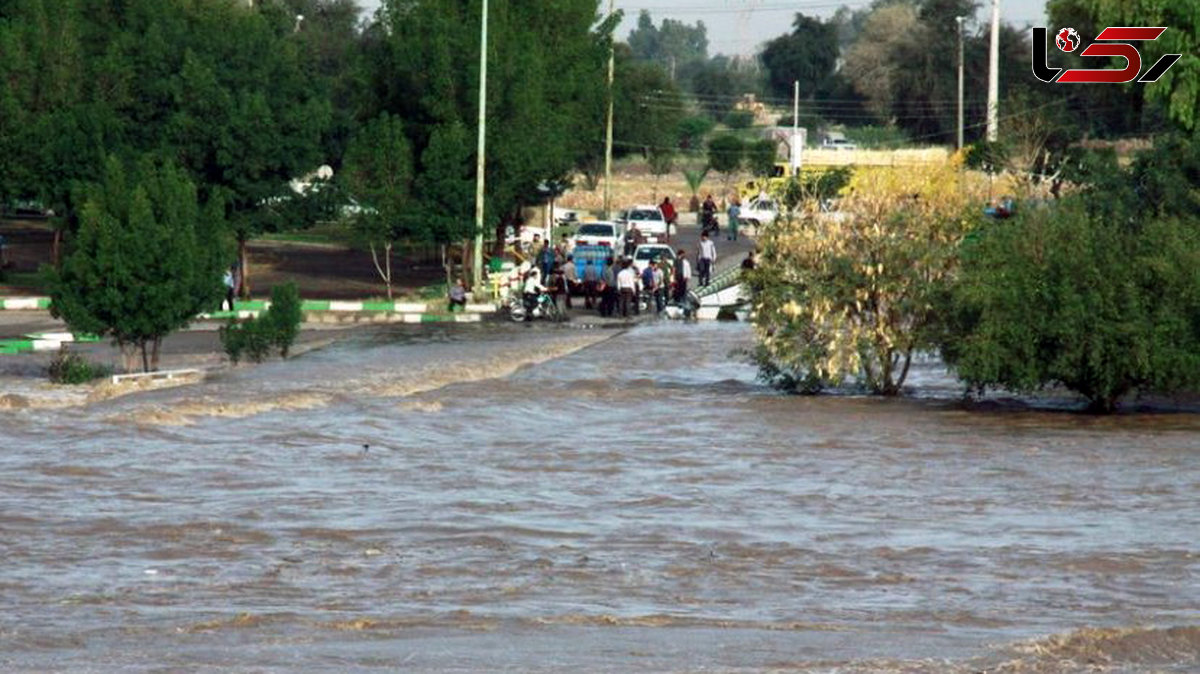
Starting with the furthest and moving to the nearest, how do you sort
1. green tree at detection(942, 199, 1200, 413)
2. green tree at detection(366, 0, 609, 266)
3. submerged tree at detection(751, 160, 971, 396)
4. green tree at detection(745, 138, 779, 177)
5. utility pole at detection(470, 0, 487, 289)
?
1. green tree at detection(745, 138, 779, 177)
2. green tree at detection(366, 0, 609, 266)
3. utility pole at detection(470, 0, 487, 289)
4. submerged tree at detection(751, 160, 971, 396)
5. green tree at detection(942, 199, 1200, 413)

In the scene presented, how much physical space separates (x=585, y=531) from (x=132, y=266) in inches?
507

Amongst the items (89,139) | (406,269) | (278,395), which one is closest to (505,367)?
(278,395)

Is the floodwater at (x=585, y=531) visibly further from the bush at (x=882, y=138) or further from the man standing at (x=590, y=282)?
the bush at (x=882, y=138)

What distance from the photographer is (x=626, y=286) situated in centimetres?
4194

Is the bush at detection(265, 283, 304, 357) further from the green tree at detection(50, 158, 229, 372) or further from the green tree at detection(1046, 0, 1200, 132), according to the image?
the green tree at detection(1046, 0, 1200, 132)

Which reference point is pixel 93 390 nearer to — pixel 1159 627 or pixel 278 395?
pixel 278 395

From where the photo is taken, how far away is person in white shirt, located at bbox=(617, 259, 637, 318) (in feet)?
137

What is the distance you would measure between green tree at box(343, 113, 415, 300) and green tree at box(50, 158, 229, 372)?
15.0 metres

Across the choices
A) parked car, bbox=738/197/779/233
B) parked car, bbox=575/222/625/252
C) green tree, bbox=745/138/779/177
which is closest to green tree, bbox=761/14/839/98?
green tree, bbox=745/138/779/177

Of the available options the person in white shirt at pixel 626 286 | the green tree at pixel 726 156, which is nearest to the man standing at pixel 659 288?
the person in white shirt at pixel 626 286

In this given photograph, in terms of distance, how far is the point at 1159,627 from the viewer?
13.4 metres

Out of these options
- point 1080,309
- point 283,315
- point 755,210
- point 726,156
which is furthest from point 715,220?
point 1080,309

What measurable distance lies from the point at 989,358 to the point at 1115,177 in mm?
9055

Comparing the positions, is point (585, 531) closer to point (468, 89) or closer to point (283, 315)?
point (283, 315)
